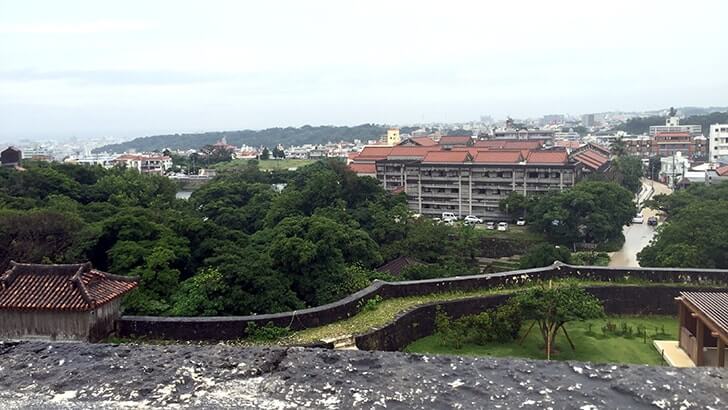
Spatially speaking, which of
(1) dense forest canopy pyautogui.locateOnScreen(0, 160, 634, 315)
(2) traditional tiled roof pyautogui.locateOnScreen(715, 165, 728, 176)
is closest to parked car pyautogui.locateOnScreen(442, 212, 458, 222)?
(1) dense forest canopy pyautogui.locateOnScreen(0, 160, 634, 315)

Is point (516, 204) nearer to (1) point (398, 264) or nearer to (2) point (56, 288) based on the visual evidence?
(1) point (398, 264)

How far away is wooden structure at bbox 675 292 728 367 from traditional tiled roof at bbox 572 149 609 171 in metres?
34.7

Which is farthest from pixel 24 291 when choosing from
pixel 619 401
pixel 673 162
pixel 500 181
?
pixel 673 162

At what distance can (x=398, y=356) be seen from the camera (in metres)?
2.90

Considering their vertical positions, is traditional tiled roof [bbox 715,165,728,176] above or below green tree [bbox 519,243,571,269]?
above

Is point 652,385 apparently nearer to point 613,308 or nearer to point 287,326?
point 287,326

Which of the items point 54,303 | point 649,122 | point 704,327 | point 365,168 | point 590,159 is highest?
point 649,122

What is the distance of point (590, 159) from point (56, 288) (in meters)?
46.7

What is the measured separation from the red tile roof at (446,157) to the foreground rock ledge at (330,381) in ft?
136

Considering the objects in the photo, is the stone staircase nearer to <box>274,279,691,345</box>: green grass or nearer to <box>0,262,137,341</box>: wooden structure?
<box>274,279,691,345</box>: green grass

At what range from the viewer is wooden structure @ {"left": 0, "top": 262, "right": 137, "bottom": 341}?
10.7m

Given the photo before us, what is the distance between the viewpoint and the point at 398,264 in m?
22.9

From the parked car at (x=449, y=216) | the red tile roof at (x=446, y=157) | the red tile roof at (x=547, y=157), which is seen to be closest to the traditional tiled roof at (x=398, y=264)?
the parked car at (x=449, y=216)

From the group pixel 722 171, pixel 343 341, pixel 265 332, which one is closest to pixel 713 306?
pixel 343 341
